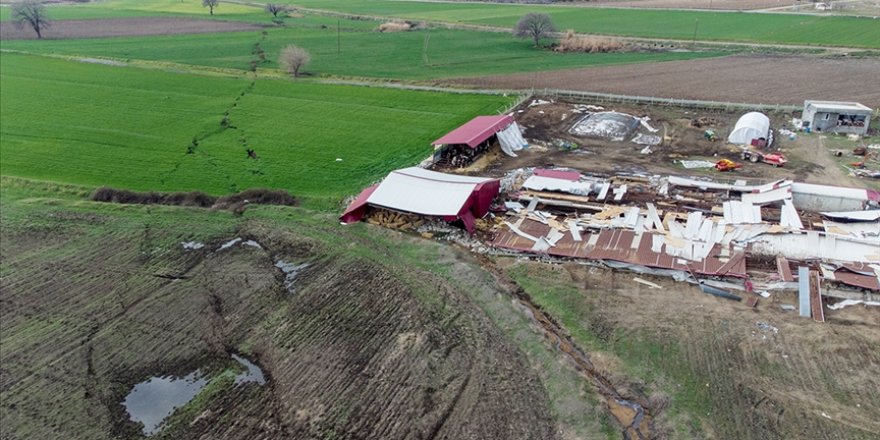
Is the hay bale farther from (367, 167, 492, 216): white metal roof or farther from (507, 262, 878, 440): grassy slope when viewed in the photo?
(507, 262, 878, 440): grassy slope

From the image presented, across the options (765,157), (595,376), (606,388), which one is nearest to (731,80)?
(765,157)

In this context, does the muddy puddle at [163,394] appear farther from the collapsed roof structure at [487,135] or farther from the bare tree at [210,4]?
the bare tree at [210,4]

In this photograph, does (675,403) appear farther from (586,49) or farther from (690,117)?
(586,49)

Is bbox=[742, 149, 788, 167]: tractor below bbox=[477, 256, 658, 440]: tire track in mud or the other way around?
the other way around

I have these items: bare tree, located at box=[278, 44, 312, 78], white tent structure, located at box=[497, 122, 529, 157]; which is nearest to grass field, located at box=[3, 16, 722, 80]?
bare tree, located at box=[278, 44, 312, 78]

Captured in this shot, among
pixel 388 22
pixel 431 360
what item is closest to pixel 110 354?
pixel 431 360

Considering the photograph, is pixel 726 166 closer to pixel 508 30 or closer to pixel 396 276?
pixel 396 276

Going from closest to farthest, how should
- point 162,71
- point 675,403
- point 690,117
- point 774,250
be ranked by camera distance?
point 675,403 < point 774,250 < point 690,117 < point 162,71
